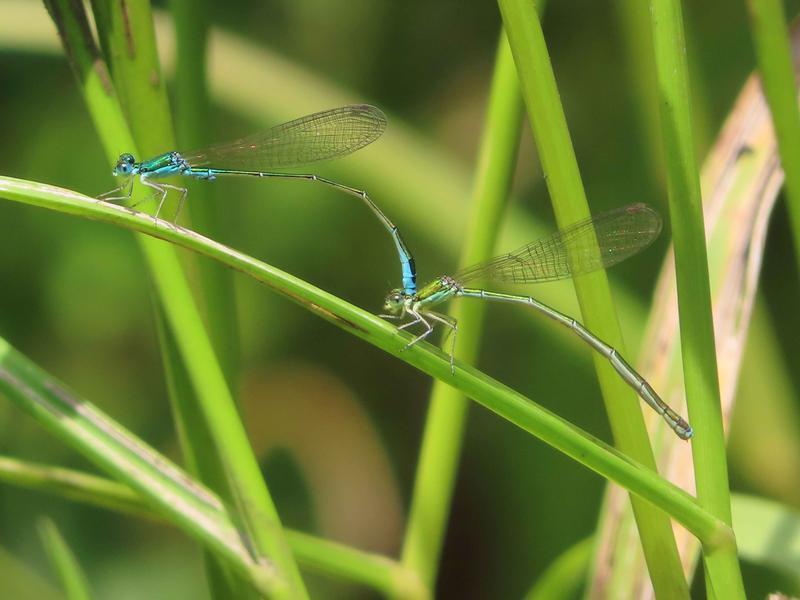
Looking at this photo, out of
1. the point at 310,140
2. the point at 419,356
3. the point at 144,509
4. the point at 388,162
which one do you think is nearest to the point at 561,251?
the point at 419,356

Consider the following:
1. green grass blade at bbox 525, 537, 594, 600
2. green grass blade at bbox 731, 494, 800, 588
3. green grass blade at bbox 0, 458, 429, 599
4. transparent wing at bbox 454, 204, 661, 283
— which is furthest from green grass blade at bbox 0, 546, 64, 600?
green grass blade at bbox 731, 494, 800, 588

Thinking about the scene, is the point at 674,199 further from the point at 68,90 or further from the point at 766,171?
the point at 68,90

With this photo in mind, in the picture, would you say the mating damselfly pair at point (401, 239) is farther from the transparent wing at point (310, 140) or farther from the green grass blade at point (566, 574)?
the green grass blade at point (566, 574)

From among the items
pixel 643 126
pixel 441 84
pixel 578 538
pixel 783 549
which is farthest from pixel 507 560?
pixel 441 84

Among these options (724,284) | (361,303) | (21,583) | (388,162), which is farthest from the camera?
(361,303)

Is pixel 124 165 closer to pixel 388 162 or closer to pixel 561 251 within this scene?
pixel 561 251
